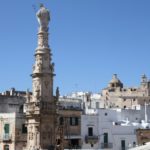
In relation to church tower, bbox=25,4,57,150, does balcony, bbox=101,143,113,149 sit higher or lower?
lower

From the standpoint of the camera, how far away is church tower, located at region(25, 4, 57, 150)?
27.4m

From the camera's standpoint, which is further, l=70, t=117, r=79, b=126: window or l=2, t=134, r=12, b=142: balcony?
l=70, t=117, r=79, b=126: window

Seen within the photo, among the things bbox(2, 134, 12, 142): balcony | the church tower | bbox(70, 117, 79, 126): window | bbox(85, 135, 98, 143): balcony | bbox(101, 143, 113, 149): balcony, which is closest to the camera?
the church tower

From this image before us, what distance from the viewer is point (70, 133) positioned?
137 ft

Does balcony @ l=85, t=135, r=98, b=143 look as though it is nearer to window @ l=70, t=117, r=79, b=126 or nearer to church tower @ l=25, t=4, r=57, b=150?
window @ l=70, t=117, r=79, b=126

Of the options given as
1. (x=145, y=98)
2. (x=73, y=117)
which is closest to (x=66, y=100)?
(x=73, y=117)

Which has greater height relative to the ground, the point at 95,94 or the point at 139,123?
the point at 95,94

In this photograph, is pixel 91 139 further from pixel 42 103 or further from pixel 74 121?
pixel 42 103

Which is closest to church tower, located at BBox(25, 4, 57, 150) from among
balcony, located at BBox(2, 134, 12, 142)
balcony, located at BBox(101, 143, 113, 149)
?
balcony, located at BBox(2, 134, 12, 142)

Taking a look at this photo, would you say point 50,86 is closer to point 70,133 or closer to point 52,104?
point 52,104

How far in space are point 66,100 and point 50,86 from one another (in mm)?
18508

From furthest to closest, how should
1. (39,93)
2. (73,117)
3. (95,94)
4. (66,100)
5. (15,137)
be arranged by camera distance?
1. (95,94)
2. (66,100)
3. (73,117)
4. (15,137)
5. (39,93)

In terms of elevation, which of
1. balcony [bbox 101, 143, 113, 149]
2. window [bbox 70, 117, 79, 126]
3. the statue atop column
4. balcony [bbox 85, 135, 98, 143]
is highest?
the statue atop column

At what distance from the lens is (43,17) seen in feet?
92.3
